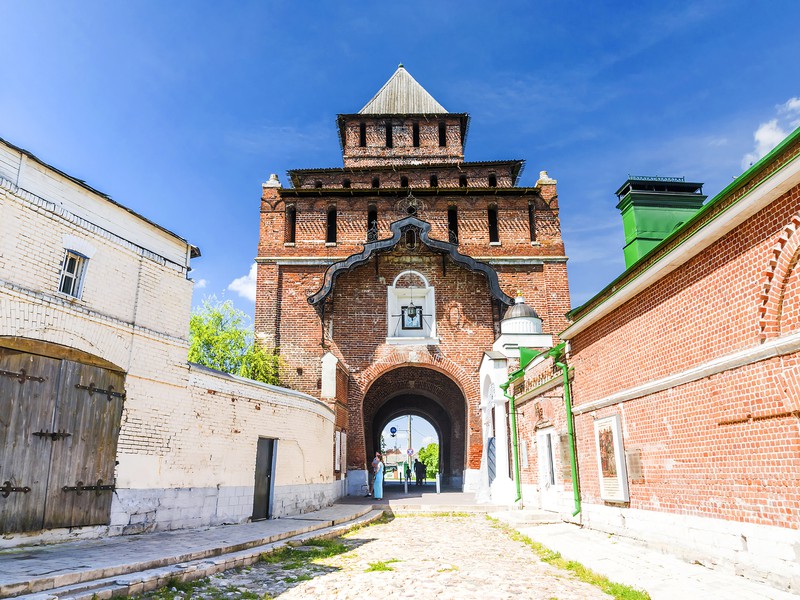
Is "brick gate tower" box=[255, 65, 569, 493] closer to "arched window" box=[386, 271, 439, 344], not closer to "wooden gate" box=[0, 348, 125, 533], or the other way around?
"arched window" box=[386, 271, 439, 344]

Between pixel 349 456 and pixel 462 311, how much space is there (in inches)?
239

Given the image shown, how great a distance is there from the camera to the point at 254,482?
434 inches

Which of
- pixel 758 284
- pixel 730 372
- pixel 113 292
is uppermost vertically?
pixel 113 292

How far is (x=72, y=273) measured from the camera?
26.3 ft

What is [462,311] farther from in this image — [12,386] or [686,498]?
[12,386]

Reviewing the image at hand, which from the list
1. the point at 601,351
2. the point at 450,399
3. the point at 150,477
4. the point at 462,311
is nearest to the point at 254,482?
the point at 150,477

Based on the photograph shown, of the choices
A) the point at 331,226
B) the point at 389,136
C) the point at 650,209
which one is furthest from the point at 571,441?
the point at 389,136

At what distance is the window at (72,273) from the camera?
785 cm

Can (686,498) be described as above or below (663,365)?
below

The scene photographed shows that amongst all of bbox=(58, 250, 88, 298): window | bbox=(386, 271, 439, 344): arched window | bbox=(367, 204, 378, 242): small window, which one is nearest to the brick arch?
bbox=(58, 250, 88, 298): window

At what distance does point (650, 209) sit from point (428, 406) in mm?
17415

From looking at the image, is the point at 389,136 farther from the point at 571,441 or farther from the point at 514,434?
the point at 571,441

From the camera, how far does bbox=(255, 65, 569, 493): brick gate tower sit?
1794cm

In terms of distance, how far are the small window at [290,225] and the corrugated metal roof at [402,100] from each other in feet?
22.1
